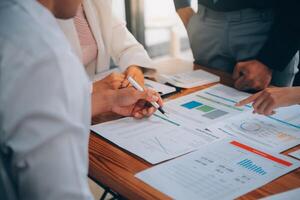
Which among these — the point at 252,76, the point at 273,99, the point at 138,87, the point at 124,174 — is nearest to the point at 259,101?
the point at 273,99

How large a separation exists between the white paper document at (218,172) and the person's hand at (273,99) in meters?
0.20

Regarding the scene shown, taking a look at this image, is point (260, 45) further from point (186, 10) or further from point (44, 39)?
point (44, 39)

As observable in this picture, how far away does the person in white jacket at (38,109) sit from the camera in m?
0.55

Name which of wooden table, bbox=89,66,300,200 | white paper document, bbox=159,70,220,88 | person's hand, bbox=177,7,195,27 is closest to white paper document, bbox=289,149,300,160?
wooden table, bbox=89,66,300,200

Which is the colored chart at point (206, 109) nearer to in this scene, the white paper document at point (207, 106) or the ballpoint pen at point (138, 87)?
the white paper document at point (207, 106)

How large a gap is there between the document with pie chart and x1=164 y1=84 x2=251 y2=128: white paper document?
0.13ft

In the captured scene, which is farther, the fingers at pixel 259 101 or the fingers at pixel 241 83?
the fingers at pixel 241 83

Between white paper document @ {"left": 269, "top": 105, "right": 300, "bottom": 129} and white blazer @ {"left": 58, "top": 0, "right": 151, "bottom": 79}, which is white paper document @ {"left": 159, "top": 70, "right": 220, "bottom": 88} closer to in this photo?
white blazer @ {"left": 58, "top": 0, "right": 151, "bottom": 79}

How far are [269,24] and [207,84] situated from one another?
0.37 m

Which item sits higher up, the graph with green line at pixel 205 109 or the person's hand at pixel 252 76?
the person's hand at pixel 252 76

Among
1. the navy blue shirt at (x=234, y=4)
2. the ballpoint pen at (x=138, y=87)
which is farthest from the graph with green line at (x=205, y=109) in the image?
the navy blue shirt at (x=234, y=4)

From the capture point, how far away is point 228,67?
5.70 ft

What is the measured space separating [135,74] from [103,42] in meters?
0.27

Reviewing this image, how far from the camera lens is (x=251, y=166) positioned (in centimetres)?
96
